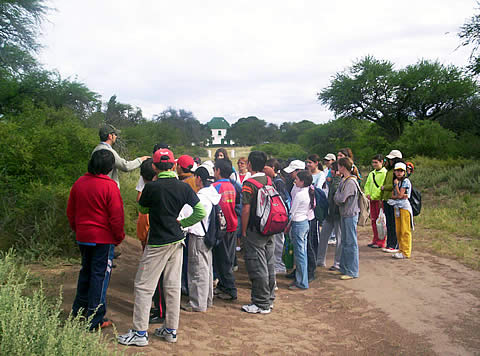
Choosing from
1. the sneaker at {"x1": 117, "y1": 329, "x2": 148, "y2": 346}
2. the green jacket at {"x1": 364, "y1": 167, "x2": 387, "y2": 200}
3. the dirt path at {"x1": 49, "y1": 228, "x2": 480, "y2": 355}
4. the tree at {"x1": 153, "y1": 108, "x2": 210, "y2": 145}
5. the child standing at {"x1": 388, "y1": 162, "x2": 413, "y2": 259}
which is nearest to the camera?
the sneaker at {"x1": 117, "y1": 329, "x2": 148, "y2": 346}

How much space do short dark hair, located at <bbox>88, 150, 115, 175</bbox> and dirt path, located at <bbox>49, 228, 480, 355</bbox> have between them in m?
1.72

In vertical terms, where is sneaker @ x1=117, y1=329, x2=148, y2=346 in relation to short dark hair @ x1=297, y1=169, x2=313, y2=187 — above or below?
below

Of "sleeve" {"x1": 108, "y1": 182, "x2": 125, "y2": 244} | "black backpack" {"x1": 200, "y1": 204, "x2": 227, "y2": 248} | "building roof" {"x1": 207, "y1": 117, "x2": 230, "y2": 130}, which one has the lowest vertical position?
"black backpack" {"x1": 200, "y1": 204, "x2": 227, "y2": 248}

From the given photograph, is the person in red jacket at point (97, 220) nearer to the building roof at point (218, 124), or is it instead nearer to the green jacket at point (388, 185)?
the green jacket at point (388, 185)

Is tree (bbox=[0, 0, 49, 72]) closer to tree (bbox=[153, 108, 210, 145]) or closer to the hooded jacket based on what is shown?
the hooded jacket

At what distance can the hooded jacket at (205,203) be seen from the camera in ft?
16.8

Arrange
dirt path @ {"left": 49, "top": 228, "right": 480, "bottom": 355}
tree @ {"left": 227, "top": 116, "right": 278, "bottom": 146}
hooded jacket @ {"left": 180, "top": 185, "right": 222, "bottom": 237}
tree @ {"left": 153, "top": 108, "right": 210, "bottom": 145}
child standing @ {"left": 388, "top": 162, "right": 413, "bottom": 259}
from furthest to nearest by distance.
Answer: tree @ {"left": 227, "top": 116, "right": 278, "bottom": 146} → tree @ {"left": 153, "top": 108, "right": 210, "bottom": 145} → child standing @ {"left": 388, "top": 162, "right": 413, "bottom": 259} → hooded jacket @ {"left": 180, "top": 185, "right": 222, "bottom": 237} → dirt path @ {"left": 49, "top": 228, "right": 480, "bottom": 355}

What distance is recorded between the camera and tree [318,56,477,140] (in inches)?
1102

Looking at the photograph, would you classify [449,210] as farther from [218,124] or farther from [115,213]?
[218,124]

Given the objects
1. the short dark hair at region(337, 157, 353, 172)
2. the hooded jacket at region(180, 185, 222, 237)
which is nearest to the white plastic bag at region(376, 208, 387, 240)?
the short dark hair at region(337, 157, 353, 172)

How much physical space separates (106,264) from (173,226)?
0.83 metres

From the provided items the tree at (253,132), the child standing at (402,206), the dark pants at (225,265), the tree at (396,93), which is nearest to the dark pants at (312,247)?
the dark pants at (225,265)

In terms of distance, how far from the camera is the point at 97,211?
164 inches

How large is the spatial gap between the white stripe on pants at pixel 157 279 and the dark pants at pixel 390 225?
5.51m
